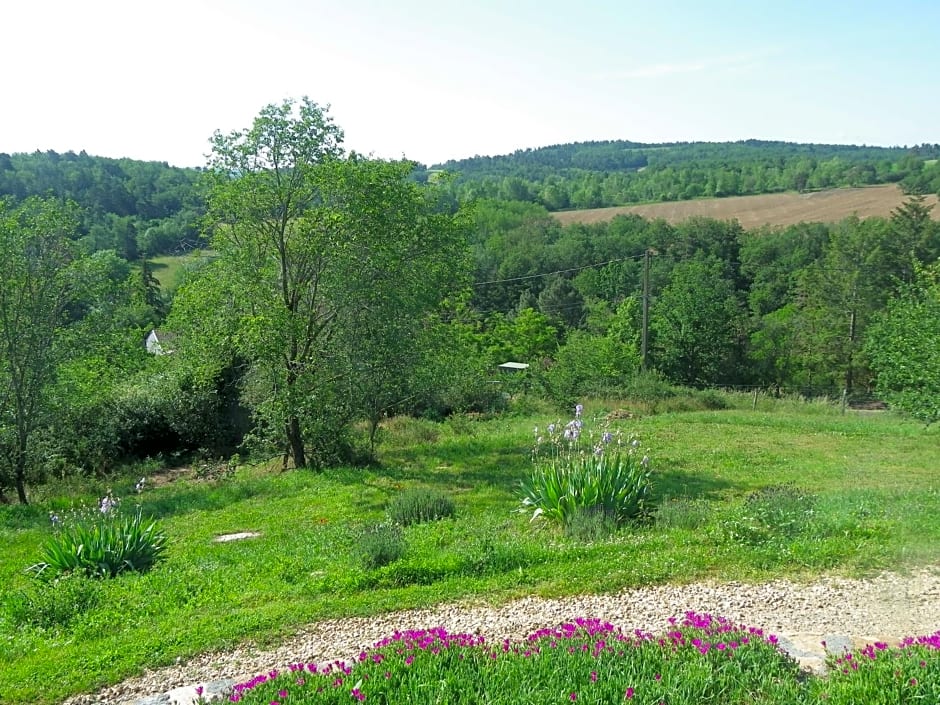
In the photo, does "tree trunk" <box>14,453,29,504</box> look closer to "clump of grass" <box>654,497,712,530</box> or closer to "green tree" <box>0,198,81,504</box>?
"green tree" <box>0,198,81,504</box>

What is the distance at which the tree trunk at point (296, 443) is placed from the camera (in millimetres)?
15938

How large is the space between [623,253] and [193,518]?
6632 cm

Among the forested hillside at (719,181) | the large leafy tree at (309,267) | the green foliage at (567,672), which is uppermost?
the forested hillside at (719,181)

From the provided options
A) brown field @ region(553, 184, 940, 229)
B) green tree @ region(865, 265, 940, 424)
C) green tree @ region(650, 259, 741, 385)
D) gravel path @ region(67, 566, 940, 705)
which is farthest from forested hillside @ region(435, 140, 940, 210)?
gravel path @ region(67, 566, 940, 705)

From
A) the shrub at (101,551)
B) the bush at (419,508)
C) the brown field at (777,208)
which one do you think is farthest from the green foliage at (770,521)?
the brown field at (777,208)

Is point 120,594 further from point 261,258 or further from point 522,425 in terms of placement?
point 522,425

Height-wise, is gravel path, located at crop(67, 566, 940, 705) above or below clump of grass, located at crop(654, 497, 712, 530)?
above

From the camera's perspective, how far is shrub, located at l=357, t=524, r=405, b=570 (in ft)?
24.4

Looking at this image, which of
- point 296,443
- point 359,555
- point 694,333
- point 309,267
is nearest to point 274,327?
point 309,267

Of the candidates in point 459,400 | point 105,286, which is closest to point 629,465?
point 105,286

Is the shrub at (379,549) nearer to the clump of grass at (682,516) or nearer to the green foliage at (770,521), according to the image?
the clump of grass at (682,516)

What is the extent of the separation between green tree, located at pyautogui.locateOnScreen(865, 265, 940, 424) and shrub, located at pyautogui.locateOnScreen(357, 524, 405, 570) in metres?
15.4

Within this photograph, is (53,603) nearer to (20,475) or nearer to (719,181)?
(20,475)

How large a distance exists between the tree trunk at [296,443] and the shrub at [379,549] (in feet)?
27.8
